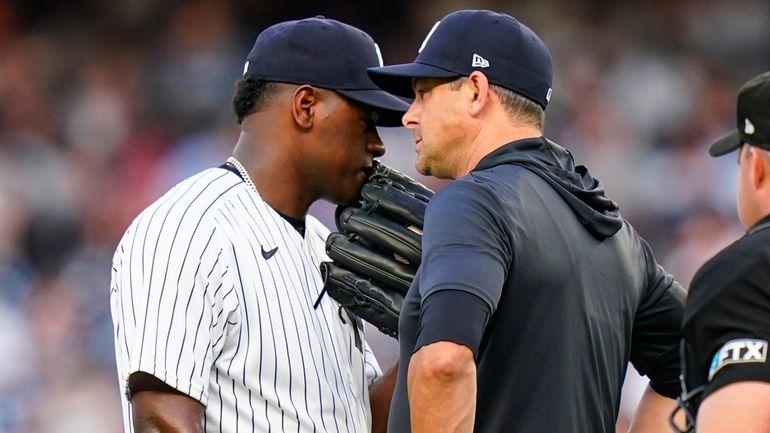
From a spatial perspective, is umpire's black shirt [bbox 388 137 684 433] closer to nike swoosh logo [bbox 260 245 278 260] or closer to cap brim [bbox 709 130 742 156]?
cap brim [bbox 709 130 742 156]

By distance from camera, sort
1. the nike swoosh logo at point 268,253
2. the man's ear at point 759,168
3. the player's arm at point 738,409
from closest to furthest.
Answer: the player's arm at point 738,409, the man's ear at point 759,168, the nike swoosh logo at point 268,253

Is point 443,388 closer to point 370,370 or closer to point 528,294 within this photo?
point 528,294

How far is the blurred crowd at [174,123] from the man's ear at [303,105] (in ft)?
10.3

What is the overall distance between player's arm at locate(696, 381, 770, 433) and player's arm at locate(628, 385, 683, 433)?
2.87ft

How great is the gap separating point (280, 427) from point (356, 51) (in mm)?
929

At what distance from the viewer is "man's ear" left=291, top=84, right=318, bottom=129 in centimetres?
291

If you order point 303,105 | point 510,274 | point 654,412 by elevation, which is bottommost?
point 654,412

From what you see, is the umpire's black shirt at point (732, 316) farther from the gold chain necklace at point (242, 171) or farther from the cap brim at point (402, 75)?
the gold chain necklace at point (242, 171)

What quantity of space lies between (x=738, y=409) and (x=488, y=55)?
3.19 feet

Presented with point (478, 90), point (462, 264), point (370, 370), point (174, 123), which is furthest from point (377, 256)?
point (174, 123)

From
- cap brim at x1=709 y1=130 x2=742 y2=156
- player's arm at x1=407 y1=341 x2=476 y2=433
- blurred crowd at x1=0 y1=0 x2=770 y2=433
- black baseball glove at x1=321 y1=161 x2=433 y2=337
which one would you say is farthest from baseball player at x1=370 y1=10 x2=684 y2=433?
blurred crowd at x1=0 y1=0 x2=770 y2=433

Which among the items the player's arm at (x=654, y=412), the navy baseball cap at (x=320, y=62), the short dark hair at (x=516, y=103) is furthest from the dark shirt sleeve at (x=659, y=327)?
the navy baseball cap at (x=320, y=62)

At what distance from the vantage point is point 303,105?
9.57 feet

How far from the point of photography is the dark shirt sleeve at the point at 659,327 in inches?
105
